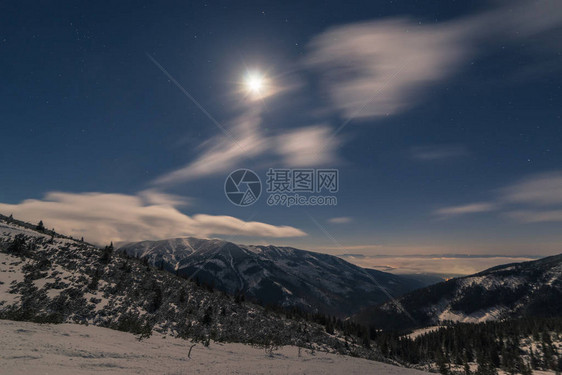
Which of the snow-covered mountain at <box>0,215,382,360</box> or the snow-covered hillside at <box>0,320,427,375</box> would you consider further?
the snow-covered mountain at <box>0,215,382,360</box>

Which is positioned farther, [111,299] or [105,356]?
[111,299]

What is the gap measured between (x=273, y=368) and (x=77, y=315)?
26.5 metres

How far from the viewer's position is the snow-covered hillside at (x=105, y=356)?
12.4m

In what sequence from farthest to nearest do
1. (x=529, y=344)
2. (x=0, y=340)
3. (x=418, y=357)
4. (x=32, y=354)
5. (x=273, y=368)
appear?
(x=529, y=344) < (x=418, y=357) < (x=273, y=368) < (x=0, y=340) < (x=32, y=354)

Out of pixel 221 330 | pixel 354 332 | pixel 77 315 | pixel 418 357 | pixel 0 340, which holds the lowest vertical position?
pixel 418 357

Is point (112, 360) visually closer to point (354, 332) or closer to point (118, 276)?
point (118, 276)

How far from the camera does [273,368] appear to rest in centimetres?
2316

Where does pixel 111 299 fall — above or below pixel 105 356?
above

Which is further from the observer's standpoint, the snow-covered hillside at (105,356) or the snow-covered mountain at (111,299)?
the snow-covered mountain at (111,299)

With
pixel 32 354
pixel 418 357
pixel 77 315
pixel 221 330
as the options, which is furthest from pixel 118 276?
pixel 418 357

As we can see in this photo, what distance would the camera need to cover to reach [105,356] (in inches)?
637

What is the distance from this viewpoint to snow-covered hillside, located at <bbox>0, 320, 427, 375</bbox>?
40.7ft

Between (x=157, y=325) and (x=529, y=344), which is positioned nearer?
(x=157, y=325)

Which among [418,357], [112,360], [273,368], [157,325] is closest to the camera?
[112,360]
